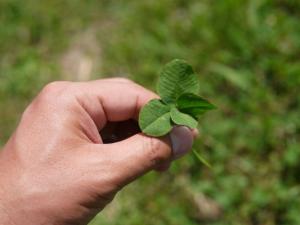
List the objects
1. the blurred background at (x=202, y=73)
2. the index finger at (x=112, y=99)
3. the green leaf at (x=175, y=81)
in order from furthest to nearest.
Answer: the blurred background at (x=202, y=73) < the index finger at (x=112, y=99) < the green leaf at (x=175, y=81)

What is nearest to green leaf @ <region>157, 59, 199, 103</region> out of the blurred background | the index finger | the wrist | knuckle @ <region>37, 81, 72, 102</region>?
the index finger

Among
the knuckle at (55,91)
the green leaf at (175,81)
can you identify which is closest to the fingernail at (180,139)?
the green leaf at (175,81)

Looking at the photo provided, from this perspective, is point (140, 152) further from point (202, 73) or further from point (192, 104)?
point (202, 73)

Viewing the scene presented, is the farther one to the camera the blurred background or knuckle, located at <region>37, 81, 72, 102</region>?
the blurred background

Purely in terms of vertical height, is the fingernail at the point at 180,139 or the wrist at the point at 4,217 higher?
the fingernail at the point at 180,139

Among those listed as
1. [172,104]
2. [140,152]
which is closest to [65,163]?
[140,152]

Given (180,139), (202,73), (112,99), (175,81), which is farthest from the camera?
(202,73)

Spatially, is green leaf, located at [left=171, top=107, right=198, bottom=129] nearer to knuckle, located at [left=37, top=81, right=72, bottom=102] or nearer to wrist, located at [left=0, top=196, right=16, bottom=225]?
knuckle, located at [left=37, top=81, right=72, bottom=102]

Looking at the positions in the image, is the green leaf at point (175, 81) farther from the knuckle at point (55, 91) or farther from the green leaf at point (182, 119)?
the knuckle at point (55, 91)
